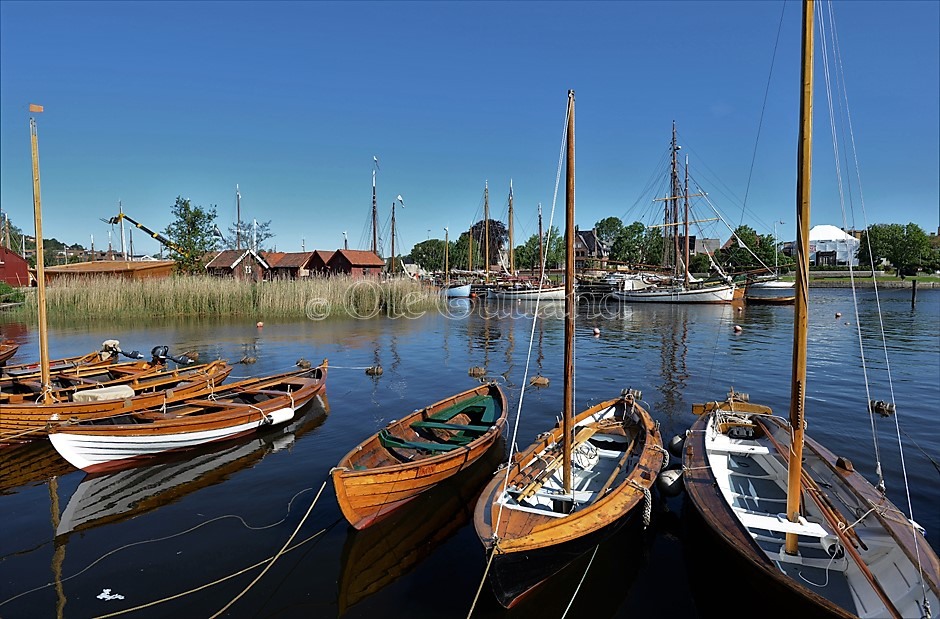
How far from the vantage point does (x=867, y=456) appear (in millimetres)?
11000

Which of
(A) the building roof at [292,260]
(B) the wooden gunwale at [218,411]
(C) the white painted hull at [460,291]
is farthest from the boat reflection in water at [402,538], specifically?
(A) the building roof at [292,260]

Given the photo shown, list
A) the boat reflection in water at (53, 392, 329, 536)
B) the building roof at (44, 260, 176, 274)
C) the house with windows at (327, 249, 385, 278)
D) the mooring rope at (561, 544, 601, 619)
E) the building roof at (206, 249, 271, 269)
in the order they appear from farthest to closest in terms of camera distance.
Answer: the house with windows at (327, 249, 385, 278) < the building roof at (206, 249, 271, 269) < the building roof at (44, 260, 176, 274) < the boat reflection in water at (53, 392, 329, 536) < the mooring rope at (561, 544, 601, 619)

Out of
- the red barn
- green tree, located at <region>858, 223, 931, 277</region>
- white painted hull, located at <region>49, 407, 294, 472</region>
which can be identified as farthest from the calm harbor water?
green tree, located at <region>858, 223, 931, 277</region>

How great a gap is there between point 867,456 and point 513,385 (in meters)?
9.91

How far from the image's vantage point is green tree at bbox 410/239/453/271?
4321 inches

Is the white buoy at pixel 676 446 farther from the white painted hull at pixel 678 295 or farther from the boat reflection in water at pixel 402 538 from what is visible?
the white painted hull at pixel 678 295

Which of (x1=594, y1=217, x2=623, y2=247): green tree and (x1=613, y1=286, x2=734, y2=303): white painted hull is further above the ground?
(x1=594, y1=217, x2=623, y2=247): green tree

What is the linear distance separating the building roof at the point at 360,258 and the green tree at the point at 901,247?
241 feet

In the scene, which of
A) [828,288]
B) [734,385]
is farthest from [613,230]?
[734,385]

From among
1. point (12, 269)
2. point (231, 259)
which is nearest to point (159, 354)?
point (231, 259)

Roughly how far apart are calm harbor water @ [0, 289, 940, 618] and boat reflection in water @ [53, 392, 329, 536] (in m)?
0.04

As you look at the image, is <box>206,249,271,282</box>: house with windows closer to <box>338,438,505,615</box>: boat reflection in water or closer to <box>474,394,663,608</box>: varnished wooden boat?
<box>338,438,505,615</box>: boat reflection in water

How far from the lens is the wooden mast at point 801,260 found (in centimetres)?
583

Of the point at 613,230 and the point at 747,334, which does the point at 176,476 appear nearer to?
the point at 747,334
